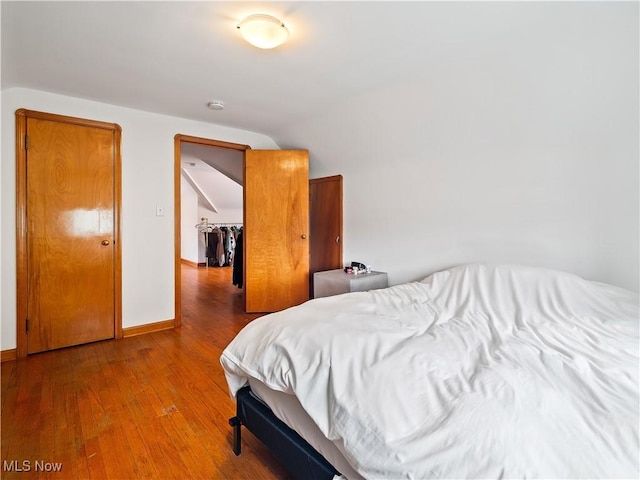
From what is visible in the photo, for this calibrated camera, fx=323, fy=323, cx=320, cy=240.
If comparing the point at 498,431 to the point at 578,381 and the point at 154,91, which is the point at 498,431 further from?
the point at 154,91

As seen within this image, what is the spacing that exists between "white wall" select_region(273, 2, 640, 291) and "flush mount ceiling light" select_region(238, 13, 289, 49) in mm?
1105

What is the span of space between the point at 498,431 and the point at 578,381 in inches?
16.3

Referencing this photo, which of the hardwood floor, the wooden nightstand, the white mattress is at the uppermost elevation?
the wooden nightstand

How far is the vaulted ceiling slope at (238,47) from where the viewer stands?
172 cm

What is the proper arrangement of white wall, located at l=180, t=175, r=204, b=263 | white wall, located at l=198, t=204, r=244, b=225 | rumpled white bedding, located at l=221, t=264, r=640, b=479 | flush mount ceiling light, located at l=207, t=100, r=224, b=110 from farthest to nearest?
white wall, located at l=198, t=204, r=244, b=225, white wall, located at l=180, t=175, r=204, b=263, flush mount ceiling light, located at l=207, t=100, r=224, b=110, rumpled white bedding, located at l=221, t=264, r=640, b=479

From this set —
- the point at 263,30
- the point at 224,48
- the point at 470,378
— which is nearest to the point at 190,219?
the point at 224,48

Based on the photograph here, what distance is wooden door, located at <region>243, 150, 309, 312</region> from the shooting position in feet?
12.9

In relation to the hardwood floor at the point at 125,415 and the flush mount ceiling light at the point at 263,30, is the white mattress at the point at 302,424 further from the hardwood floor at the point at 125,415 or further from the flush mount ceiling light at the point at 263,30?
the flush mount ceiling light at the point at 263,30

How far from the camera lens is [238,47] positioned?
2.08 m

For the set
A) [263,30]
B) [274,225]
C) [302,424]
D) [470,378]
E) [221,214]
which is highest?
[263,30]

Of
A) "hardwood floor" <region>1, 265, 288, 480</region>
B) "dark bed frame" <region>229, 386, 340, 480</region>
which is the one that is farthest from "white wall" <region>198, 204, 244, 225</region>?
"dark bed frame" <region>229, 386, 340, 480</region>

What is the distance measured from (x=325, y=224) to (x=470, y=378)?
3.13m

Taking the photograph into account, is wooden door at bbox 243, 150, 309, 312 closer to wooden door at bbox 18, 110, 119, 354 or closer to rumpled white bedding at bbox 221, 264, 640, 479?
wooden door at bbox 18, 110, 119, 354

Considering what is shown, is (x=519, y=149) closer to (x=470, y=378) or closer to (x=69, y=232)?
(x=470, y=378)
